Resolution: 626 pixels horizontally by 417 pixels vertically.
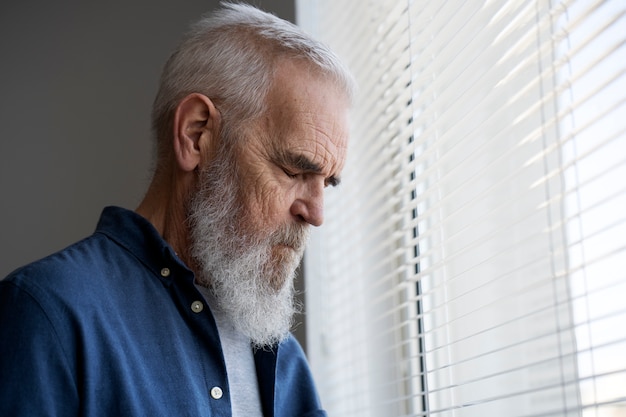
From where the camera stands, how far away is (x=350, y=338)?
2078mm

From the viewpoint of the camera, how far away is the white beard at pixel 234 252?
1.47m

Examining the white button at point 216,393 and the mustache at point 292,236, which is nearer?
the white button at point 216,393

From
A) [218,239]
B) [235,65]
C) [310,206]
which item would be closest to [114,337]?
[218,239]

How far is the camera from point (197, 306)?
1406 mm

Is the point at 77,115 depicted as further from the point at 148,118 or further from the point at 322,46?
the point at 322,46

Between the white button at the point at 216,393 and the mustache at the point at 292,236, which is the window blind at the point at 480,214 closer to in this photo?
the mustache at the point at 292,236

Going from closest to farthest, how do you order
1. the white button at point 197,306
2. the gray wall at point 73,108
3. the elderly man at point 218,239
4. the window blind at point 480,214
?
the window blind at point 480,214 < the elderly man at point 218,239 < the white button at point 197,306 < the gray wall at point 73,108

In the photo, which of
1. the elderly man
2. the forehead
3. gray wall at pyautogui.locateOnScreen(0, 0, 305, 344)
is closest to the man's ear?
the elderly man

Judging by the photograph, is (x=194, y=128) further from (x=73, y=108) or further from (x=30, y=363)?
(x=73, y=108)

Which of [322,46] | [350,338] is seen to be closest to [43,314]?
[322,46]

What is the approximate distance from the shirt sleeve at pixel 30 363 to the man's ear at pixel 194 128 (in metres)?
0.41

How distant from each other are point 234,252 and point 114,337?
10.9 inches

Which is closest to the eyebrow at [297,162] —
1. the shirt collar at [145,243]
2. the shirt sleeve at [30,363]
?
the shirt collar at [145,243]

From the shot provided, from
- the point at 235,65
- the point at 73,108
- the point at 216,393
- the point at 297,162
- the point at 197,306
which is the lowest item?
the point at 216,393
